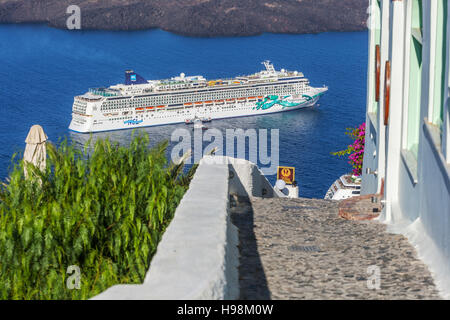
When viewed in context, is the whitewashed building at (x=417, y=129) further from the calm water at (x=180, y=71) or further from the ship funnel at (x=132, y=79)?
the ship funnel at (x=132, y=79)

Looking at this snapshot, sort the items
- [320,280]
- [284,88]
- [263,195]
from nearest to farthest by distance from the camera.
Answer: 1. [320,280]
2. [263,195]
3. [284,88]

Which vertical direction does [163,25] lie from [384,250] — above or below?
above

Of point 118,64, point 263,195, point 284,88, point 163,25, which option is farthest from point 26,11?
point 263,195

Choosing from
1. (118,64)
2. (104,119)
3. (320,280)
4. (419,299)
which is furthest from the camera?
(118,64)

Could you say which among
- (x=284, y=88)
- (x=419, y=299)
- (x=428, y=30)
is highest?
(x=284, y=88)

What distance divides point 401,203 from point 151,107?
222 ft

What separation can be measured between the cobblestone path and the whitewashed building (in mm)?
162

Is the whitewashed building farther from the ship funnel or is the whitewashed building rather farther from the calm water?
the ship funnel

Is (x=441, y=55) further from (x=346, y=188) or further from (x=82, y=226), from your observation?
(x=346, y=188)

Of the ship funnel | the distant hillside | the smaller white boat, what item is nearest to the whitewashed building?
the smaller white boat

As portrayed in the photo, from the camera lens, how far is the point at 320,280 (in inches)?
169

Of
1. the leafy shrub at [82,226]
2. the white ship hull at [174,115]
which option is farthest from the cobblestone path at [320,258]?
the white ship hull at [174,115]

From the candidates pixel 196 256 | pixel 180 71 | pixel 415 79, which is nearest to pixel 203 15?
pixel 180 71
